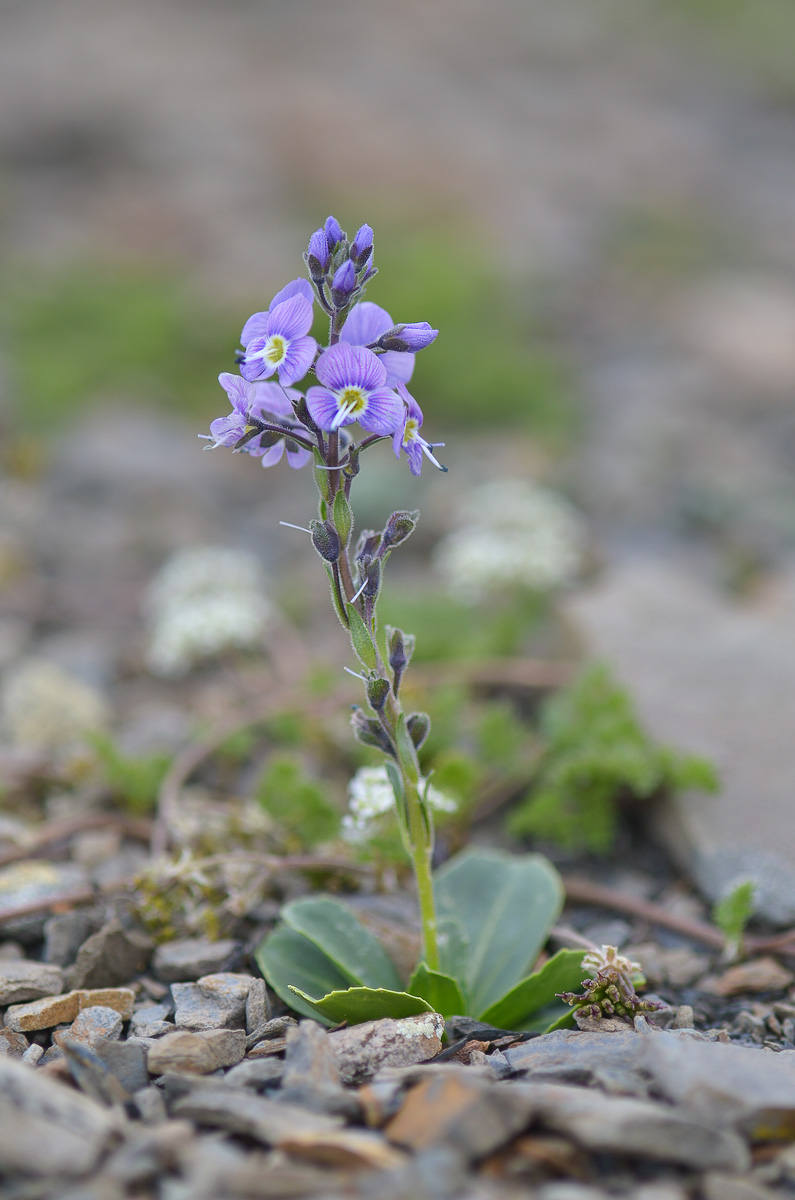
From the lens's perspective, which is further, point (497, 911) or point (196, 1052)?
point (497, 911)

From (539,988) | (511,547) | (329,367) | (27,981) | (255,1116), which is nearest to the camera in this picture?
(255,1116)

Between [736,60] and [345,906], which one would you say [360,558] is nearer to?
[345,906]

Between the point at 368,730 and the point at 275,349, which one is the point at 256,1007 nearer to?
the point at 368,730

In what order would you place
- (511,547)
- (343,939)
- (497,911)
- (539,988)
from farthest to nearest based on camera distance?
(511,547) → (497,911) → (343,939) → (539,988)

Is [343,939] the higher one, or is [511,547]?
[511,547]

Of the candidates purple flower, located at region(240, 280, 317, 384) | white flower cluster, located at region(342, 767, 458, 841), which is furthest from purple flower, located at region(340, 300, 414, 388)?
white flower cluster, located at region(342, 767, 458, 841)

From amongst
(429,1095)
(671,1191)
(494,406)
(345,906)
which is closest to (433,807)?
(345,906)

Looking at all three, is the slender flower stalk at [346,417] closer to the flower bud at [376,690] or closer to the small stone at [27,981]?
the flower bud at [376,690]

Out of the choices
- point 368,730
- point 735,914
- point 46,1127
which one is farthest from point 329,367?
point 735,914
